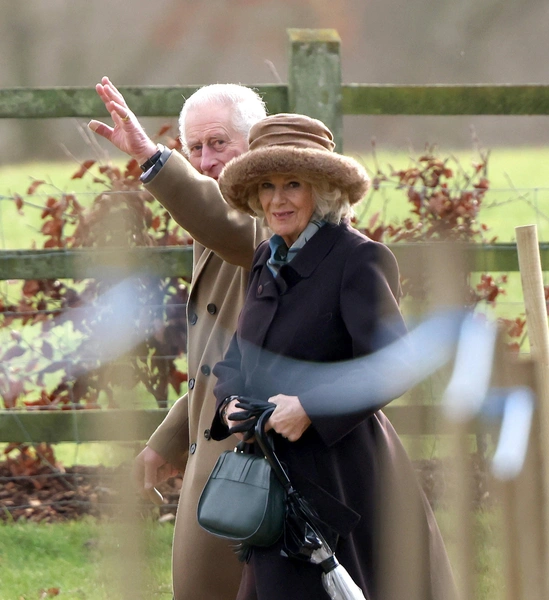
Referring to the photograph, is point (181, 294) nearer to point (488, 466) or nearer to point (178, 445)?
point (178, 445)

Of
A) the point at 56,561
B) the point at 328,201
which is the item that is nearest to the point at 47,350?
the point at 56,561

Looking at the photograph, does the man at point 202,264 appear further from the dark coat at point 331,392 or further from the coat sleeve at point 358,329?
the coat sleeve at point 358,329

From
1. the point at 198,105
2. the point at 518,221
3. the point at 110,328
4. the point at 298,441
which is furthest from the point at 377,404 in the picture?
the point at 518,221

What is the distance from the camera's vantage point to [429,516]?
241 centimetres

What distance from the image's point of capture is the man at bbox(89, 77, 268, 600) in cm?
251

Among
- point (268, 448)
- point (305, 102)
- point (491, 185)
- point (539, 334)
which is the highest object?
point (491, 185)

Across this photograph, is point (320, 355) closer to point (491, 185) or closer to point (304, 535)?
point (304, 535)

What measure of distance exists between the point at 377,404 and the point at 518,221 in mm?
9781

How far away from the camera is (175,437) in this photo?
283cm

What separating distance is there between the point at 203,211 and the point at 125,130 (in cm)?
27

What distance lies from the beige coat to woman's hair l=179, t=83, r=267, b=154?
210mm

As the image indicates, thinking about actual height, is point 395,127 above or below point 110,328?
above

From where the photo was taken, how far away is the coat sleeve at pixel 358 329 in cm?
221

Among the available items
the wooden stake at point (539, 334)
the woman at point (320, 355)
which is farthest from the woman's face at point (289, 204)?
the wooden stake at point (539, 334)
